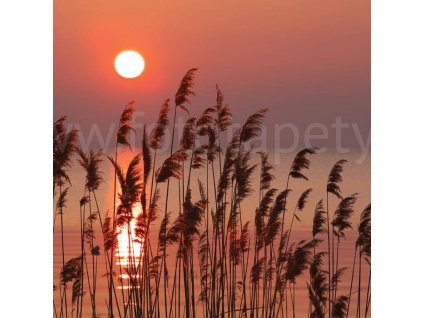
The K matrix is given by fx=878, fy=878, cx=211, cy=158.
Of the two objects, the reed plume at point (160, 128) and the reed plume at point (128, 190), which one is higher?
the reed plume at point (160, 128)

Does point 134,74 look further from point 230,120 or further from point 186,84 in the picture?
point 230,120

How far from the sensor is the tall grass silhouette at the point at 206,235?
634cm

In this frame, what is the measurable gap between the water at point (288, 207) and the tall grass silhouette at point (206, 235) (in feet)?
0.05

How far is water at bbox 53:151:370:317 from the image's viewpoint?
6.36 meters

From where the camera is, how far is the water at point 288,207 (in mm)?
6363
